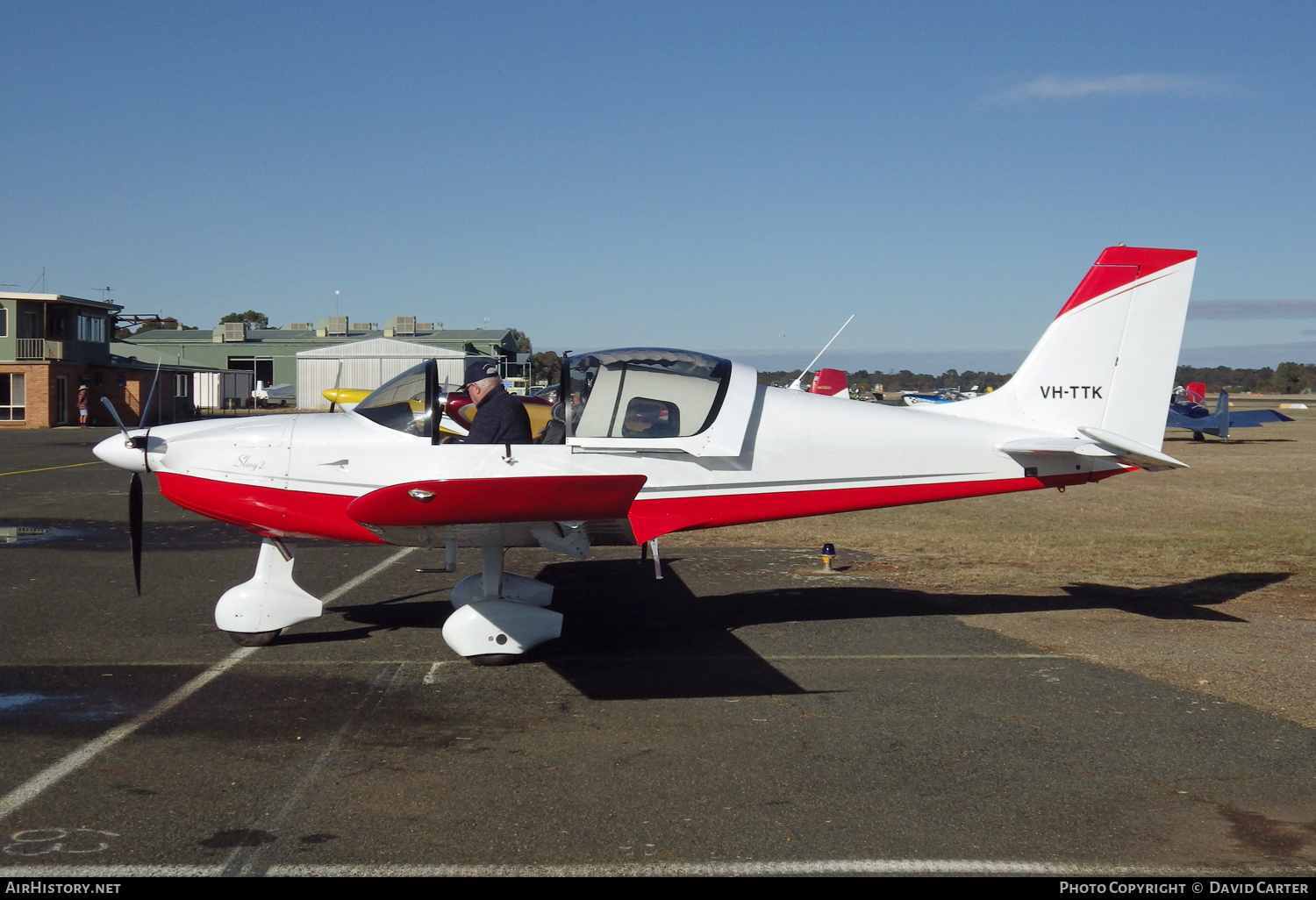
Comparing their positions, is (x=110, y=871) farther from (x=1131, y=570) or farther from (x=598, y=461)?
(x=1131, y=570)

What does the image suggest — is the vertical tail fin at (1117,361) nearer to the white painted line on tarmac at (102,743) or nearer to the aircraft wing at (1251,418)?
the white painted line on tarmac at (102,743)

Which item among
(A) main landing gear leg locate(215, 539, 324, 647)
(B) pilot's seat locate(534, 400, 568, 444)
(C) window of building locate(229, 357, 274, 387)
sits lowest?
(C) window of building locate(229, 357, 274, 387)

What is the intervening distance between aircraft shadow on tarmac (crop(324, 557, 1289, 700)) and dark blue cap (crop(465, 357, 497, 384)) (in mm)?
2063

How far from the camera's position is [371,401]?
7.13 metres

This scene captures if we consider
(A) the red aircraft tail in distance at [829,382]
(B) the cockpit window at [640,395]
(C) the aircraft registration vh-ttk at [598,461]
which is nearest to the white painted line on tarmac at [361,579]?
(C) the aircraft registration vh-ttk at [598,461]

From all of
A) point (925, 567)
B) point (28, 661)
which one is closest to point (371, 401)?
point (28, 661)

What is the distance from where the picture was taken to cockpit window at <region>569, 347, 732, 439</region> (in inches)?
269

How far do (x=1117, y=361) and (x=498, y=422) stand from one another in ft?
16.8

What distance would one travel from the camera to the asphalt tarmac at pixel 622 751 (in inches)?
156

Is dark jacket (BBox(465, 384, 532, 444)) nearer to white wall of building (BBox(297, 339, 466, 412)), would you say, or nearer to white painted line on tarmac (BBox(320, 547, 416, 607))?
white painted line on tarmac (BBox(320, 547, 416, 607))

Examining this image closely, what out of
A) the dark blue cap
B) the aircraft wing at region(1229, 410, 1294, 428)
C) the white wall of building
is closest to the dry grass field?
the dark blue cap

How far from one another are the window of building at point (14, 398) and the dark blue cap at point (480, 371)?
4022 cm

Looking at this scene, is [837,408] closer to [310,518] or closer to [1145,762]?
[1145,762]

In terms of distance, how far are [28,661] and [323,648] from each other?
1.89 meters
